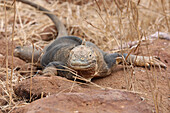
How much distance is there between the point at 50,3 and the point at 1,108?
684 cm

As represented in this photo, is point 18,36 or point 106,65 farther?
point 18,36

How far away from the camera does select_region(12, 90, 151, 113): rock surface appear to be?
Answer: 1868 mm

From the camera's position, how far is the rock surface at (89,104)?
1.87 metres

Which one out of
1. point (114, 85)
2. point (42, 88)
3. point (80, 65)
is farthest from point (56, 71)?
point (42, 88)

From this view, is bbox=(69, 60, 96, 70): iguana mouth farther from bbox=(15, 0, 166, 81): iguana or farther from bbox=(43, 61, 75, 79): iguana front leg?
bbox=(43, 61, 75, 79): iguana front leg

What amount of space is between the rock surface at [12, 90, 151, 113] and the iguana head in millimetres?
1056

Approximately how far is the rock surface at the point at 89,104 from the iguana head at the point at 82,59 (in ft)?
3.47

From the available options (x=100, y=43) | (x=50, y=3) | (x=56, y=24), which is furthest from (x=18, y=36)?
(x=50, y=3)

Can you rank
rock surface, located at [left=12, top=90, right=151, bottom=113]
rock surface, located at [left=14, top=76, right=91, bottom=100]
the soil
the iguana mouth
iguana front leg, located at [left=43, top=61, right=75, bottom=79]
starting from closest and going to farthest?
rock surface, located at [left=12, top=90, right=151, bottom=113]
the soil
rock surface, located at [left=14, top=76, right=91, bottom=100]
the iguana mouth
iguana front leg, located at [left=43, top=61, right=75, bottom=79]

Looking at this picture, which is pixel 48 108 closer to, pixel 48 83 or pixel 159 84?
pixel 48 83

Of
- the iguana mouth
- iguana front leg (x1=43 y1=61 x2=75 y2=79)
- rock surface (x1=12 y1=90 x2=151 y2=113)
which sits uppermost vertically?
the iguana mouth

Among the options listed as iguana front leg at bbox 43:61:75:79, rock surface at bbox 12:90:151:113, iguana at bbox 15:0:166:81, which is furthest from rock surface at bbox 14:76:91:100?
iguana front leg at bbox 43:61:75:79

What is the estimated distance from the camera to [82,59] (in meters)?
3.20

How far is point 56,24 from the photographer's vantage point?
6.29m
